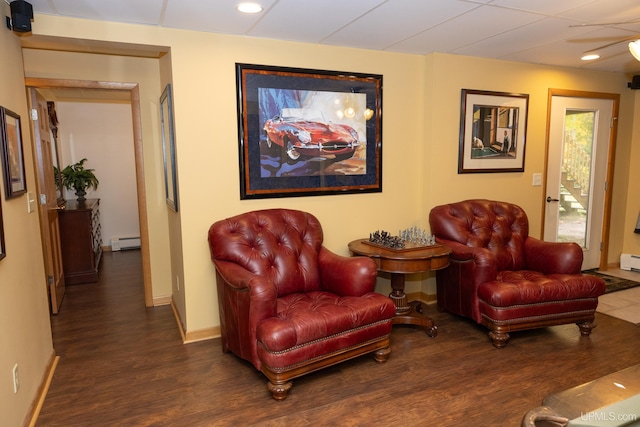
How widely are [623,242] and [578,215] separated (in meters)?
0.92

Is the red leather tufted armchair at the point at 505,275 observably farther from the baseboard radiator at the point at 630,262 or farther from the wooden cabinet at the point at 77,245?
the wooden cabinet at the point at 77,245

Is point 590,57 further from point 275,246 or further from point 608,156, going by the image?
point 275,246

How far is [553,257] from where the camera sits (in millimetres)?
3406

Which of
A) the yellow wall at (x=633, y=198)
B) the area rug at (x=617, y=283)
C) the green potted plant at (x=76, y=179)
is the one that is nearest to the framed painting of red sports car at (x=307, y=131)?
the area rug at (x=617, y=283)

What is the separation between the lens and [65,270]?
185 inches

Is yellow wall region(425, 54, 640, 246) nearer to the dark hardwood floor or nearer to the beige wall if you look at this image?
the beige wall

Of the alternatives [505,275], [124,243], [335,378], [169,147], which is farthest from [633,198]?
[124,243]

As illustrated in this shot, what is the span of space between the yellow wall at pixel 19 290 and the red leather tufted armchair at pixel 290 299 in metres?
1.10

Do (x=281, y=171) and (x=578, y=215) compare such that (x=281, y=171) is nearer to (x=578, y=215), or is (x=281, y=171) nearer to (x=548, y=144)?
(x=548, y=144)

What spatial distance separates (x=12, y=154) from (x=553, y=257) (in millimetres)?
3902

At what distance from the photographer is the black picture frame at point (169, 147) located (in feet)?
10.2

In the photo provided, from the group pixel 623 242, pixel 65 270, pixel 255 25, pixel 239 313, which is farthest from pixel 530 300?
pixel 65 270

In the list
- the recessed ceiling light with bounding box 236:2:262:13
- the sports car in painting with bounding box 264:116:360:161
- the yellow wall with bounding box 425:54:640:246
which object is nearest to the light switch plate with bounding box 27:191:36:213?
the sports car in painting with bounding box 264:116:360:161

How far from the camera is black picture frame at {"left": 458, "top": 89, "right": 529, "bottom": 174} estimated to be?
154 inches
